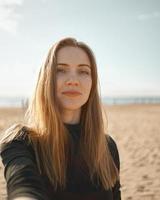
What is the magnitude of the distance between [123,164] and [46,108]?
21.3 feet

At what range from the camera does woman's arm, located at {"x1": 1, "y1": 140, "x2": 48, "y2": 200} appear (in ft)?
4.95

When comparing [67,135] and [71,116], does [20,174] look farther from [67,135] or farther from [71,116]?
[71,116]

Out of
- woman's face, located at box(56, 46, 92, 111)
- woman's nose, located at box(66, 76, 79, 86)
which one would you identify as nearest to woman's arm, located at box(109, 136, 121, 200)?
woman's face, located at box(56, 46, 92, 111)

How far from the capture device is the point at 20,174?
1.63 m

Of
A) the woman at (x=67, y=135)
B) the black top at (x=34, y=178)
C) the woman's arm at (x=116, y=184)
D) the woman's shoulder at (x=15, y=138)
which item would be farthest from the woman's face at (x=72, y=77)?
the woman's arm at (x=116, y=184)

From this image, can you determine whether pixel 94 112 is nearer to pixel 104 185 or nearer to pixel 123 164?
pixel 104 185

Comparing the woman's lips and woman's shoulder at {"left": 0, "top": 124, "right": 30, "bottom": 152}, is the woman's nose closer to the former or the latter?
the woman's lips

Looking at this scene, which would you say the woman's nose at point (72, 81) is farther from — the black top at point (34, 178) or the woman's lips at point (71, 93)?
the black top at point (34, 178)

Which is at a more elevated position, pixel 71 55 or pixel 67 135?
pixel 71 55

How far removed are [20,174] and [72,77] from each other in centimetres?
81

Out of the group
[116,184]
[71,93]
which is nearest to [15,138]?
[71,93]

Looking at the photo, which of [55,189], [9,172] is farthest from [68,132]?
[9,172]

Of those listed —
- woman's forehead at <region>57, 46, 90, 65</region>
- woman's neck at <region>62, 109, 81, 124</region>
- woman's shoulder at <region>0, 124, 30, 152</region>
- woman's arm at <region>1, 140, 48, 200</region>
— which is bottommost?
woman's arm at <region>1, 140, 48, 200</region>

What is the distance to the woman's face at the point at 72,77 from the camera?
87.4 inches
